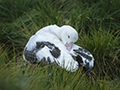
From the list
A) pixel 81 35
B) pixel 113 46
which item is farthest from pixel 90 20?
pixel 113 46

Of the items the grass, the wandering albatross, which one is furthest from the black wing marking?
the grass

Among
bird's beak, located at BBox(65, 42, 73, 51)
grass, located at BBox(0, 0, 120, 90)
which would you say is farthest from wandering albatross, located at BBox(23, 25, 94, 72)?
grass, located at BBox(0, 0, 120, 90)

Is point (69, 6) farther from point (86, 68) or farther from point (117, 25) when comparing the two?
point (86, 68)

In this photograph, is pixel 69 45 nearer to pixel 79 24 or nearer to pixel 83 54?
pixel 83 54

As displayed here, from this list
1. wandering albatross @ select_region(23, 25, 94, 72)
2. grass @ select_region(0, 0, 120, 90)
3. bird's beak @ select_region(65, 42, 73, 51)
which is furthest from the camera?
grass @ select_region(0, 0, 120, 90)

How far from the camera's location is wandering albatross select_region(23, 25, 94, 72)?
7.83 feet

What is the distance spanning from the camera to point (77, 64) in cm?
243

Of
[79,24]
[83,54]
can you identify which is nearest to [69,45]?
[83,54]

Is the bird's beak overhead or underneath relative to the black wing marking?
overhead

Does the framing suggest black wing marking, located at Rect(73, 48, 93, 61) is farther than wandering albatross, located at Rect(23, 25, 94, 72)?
Yes

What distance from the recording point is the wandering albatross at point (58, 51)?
7.83 feet

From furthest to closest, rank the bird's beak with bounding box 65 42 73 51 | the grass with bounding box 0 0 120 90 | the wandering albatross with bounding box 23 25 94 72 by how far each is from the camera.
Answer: the grass with bounding box 0 0 120 90 → the bird's beak with bounding box 65 42 73 51 → the wandering albatross with bounding box 23 25 94 72

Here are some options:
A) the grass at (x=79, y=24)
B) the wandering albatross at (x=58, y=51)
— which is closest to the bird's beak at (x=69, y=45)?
the wandering albatross at (x=58, y=51)

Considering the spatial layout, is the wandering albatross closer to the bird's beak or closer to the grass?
the bird's beak
